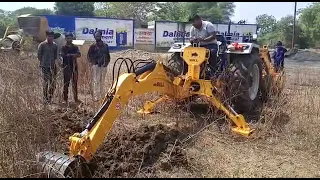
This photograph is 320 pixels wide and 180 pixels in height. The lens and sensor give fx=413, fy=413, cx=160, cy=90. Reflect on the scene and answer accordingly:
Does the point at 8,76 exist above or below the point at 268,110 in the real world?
above

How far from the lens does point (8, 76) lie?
5.42 metres

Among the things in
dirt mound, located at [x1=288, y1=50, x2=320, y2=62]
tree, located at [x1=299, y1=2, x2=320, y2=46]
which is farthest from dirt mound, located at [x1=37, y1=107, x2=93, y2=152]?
tree, located at [x1=299, y1=2, x2=320, y2=46]

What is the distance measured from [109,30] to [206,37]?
70.3 feet

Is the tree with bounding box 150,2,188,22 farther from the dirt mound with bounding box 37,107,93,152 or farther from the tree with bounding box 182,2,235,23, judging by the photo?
the dirt mound with bounding box 37,107,93,152

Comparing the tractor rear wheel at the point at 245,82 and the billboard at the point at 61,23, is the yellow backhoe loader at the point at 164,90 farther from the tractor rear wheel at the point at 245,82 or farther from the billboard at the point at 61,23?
the billboard at the point at 61,23

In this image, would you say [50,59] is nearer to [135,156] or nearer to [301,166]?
[135,156]

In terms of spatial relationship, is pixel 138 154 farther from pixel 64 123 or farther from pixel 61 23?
pixel 61 23

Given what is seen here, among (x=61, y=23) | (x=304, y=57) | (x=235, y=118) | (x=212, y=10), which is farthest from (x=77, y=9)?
(x=235, y=118)

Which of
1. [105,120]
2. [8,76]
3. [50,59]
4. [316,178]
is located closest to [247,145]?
[316,178]

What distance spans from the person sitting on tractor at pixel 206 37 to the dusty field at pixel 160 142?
3.27ft

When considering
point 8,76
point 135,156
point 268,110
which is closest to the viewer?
point 135,156

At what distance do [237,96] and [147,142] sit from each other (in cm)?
233

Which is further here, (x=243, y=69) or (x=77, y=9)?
(x=77, y=9)

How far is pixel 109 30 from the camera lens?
27.5m
